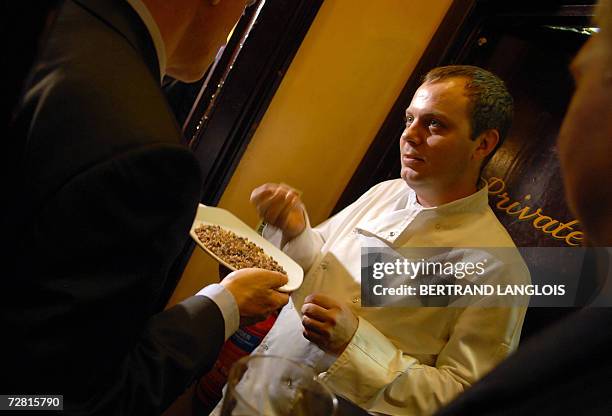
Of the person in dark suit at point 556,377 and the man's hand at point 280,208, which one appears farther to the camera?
the man's hand at point 280,208

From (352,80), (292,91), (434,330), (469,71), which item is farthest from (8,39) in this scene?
(352,80)

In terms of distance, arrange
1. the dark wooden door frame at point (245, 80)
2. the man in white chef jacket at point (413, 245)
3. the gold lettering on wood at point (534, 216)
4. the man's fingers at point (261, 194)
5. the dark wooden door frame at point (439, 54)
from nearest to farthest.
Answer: the man in white chef jacket at point (413, 245)
the man's fingers at point (261, 194)
the gold lettering on wood at point (534, 216)
the dark wooden door frame at point (245, 80)
the dark wooden door frame at point (439, 54)

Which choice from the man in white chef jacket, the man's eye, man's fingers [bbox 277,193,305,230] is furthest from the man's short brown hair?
man's fingers [bbox 277,193,305,230]

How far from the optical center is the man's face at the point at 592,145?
0.68 metres

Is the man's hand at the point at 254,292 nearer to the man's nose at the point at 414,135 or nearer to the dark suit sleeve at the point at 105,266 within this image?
the dark suit sleeve at the point at 105,266

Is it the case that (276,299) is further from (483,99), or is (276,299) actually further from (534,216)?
(534,216)

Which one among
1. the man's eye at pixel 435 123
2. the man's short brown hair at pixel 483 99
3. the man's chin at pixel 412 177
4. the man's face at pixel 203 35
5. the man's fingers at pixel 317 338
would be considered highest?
the man's short brown hair at pixel 483 99

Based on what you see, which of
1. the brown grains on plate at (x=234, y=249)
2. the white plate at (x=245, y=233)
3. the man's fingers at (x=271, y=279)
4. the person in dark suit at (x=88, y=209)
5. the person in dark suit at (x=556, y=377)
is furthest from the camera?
the white plate at (x=245, y=233)

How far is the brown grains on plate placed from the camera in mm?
1961

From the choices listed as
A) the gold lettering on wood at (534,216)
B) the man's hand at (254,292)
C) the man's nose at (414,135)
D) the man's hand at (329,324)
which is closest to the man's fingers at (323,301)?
the man's hand at (329,324)

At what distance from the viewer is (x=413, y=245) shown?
2188 mm

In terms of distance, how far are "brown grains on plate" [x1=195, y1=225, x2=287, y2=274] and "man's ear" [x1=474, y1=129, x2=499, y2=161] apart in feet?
3.14

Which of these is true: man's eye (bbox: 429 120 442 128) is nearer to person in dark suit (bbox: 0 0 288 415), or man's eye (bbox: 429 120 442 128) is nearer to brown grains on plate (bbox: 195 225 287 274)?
brown grains on plate (bbox: 195 225 287 274)

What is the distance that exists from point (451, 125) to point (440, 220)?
39 cm
